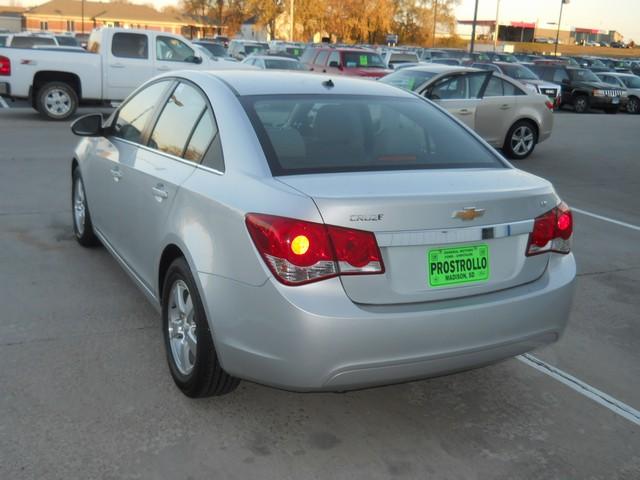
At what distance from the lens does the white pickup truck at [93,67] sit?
48.4 ft

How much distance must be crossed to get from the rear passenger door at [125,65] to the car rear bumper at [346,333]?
44.0ft

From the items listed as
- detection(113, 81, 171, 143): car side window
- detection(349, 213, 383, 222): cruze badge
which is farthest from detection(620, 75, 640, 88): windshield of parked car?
detection(349, 213, 383, 222): cruze badge

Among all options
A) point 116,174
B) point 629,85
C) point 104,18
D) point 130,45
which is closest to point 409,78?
point 130,45

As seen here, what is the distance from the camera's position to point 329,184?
3.21 m

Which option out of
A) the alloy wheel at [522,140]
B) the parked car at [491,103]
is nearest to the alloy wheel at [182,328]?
the parked car at [491,103]

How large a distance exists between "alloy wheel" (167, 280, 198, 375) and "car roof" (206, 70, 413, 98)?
1.10 m

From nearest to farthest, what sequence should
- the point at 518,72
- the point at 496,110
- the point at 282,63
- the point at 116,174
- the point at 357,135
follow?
the point at 357,135, the point at 116,174, the point at 496,110, the point at 282,63, the point at 518,72

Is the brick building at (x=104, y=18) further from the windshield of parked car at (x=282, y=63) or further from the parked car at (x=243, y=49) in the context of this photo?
the windshield of parked car at (x=282, y=63)

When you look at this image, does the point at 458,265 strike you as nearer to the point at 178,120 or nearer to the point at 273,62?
the point at 178,120

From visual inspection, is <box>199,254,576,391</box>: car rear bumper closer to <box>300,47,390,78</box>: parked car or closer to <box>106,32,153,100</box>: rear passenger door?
<box>106,32,153,100</box>: rear passenger door

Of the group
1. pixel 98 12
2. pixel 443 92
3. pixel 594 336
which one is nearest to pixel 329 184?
pixel 594 336

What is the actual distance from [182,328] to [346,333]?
3.73 feet

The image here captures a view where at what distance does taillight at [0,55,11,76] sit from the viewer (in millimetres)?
14609

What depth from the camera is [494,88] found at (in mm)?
13250
